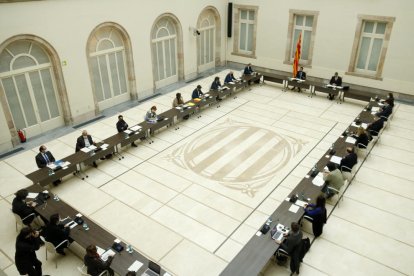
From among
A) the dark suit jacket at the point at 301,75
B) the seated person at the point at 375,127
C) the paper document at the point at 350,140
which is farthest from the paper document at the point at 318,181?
the dark suit jacket at the point at 301,75


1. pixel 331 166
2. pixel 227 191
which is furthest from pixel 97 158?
pixel 331 166

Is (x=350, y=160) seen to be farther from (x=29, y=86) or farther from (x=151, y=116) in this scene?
(x=29, y=86)

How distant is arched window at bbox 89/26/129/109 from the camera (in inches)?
562

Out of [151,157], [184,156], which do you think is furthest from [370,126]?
[151,157]

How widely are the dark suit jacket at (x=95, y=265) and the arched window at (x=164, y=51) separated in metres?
12.3

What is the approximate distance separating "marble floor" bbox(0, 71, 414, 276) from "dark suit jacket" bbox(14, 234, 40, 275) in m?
0.69

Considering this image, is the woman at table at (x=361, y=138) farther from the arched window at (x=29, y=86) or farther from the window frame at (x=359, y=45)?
the arched window at (x=29, y=86)

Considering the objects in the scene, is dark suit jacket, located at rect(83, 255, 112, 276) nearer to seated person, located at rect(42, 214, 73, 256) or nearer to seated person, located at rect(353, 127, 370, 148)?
seated person, located at rect(42, 214, 73, 256)

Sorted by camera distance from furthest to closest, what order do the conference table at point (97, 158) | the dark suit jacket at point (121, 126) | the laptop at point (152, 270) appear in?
the dark suit jacket at point (121, 126), the conference table at point (97, 158), the laptop at point (152, 270)

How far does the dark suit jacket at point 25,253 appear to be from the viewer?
666 centimetres

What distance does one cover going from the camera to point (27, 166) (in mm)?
11258

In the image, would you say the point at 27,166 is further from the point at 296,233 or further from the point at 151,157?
the point at 296,233

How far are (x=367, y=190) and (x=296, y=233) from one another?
431 cm

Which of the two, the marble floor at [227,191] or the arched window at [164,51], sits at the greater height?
the arched window at [164,51]
